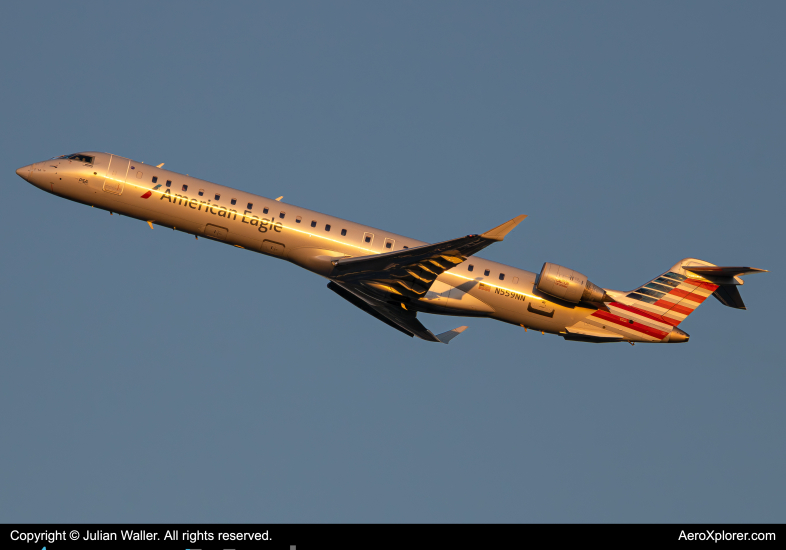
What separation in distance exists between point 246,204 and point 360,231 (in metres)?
4.65

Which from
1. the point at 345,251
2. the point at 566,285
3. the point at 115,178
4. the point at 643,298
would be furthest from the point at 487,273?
the point at 115,178

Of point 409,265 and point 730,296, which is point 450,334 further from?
point 730,296

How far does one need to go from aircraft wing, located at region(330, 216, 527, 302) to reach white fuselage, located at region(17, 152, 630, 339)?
3.01 feet

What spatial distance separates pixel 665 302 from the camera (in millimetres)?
34938

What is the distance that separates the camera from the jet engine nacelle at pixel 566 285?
1288 inches

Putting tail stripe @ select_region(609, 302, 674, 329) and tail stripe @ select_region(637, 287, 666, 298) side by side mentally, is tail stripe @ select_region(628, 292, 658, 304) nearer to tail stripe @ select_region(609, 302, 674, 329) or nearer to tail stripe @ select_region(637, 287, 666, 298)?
tail stripe @ select_region(637, 287, 666, 298)

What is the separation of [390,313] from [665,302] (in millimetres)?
11674

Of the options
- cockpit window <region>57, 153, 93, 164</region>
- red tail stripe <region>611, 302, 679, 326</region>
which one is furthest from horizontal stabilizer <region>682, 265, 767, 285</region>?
cockpit window <region>57, 153, 93, 164</region>

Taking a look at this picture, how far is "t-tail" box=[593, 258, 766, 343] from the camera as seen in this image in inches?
1355

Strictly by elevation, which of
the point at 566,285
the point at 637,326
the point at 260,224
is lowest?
the point at 637,326

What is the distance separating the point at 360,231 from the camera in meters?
33.1

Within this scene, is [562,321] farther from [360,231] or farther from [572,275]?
[360,231]

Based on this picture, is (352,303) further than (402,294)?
Yes
